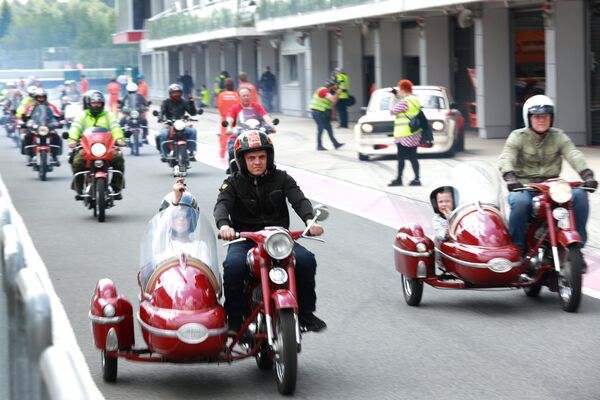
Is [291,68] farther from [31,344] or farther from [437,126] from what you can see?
[31,344]

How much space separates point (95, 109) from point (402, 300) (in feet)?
27.6

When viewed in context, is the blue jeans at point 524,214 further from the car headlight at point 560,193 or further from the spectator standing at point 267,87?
the spectator standing at point 267,87

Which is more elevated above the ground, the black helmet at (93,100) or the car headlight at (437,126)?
the black helmet at (93,100)

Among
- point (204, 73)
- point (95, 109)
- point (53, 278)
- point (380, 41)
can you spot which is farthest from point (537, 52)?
point (204, 73)

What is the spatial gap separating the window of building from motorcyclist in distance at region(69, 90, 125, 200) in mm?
33288

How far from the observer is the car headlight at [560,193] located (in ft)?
30.3

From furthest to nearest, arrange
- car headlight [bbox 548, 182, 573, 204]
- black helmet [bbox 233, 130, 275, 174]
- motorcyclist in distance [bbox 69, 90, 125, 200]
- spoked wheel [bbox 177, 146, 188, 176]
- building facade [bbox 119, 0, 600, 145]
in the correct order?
building facade [bbox 119, 0, 600, 145]
spoked wheel [bbox 177, 146, 188, 176]
motorcyclist in distance [bbox 69, 90, 125, 200]
car headlight [bbox 548, 182, 573, 204]
black helmet [bbox 233, 130, 275, 174]

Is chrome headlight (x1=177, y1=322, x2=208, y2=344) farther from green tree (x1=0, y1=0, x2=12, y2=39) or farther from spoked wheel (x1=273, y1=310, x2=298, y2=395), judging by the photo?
green tree (x1=0, y1=0, x2=12, y2=39)

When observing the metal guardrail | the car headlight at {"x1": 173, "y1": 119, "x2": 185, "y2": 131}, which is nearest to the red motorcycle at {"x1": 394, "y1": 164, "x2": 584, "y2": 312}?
the metal guardrail

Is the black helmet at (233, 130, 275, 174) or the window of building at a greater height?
the window of building

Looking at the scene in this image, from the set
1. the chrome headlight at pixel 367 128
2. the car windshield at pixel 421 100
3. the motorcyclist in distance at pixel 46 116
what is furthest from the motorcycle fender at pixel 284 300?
the car windshield at pixel 421 100

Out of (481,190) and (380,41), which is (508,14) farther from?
(481,190)

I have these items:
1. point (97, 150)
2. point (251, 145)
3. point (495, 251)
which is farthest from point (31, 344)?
point (97, 150)

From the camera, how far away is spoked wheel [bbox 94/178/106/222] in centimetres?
1614
